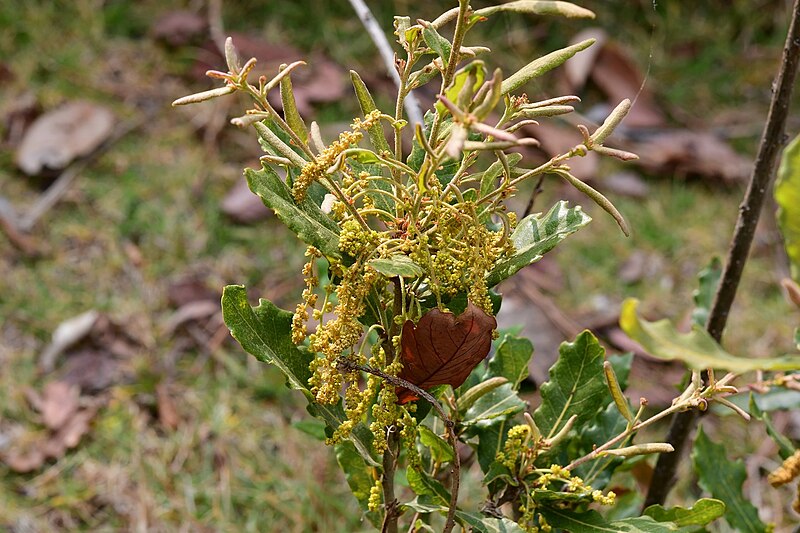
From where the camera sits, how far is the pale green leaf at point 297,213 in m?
0.68

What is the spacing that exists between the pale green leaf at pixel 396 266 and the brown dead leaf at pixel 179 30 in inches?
94.7

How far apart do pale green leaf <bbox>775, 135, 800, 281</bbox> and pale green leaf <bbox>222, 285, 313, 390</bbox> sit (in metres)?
0.42

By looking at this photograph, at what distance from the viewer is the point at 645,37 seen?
3182 mm

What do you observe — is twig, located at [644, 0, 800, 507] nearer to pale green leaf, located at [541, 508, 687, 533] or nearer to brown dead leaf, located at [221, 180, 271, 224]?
pale green leaf, located at [541, 508, 687, 533]

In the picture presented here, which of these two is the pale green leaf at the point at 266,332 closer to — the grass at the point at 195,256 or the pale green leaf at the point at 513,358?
the pale green leaf at the point at 513,358

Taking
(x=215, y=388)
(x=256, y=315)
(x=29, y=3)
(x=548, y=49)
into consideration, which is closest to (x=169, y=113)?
(x=29, y=3)

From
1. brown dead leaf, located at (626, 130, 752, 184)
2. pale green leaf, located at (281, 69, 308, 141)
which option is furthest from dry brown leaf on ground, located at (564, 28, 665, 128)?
pale green leaf, located at (281, 69, 308, 141)

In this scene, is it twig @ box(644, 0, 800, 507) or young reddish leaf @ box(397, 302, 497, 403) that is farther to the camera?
twig @ box(644, 0, 800, 507)

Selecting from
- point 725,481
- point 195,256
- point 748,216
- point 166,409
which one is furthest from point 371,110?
point 195,256

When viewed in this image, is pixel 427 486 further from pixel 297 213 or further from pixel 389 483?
pixel 297 213

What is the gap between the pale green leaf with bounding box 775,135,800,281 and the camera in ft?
1.86

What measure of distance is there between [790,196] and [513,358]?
1.47 ft

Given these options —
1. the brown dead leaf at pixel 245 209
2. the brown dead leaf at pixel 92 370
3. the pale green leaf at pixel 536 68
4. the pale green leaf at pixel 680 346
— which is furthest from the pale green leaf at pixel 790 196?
the brown dead leaf at pixel 245 209

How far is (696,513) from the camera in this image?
33.1 inches
